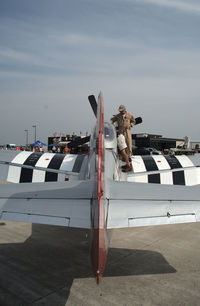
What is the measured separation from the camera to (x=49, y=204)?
3.05 metres

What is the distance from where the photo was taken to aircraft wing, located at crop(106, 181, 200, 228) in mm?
2906

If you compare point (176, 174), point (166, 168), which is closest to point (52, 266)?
point (166, 168)

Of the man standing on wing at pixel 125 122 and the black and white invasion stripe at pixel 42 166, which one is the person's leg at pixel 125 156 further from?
the black and white invasion stripe at pixel 42 166

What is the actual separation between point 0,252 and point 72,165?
367 cm

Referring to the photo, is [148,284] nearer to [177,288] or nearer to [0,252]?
[177,288]

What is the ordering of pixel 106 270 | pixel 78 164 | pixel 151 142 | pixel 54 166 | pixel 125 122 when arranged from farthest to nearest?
1. pixel 151 142
2. pixel 54 166
3. pixel 78 164
4. pixel 125 122
5. pixel 106 270

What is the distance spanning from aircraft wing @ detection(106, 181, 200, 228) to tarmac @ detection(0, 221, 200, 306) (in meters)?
1.09

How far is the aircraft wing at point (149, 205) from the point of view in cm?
291

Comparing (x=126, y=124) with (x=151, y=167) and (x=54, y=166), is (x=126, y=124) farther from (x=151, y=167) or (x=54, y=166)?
(x=54, y=166)

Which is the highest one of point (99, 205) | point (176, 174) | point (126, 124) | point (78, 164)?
point (126, 124)

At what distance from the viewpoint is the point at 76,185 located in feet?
11.4

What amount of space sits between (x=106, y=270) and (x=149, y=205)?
1604 millimetres

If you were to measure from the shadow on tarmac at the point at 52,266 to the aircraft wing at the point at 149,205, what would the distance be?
1213 mm

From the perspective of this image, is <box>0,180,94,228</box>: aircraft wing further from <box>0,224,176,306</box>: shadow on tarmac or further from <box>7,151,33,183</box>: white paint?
<box>7,151,33,183</box>: white paint
